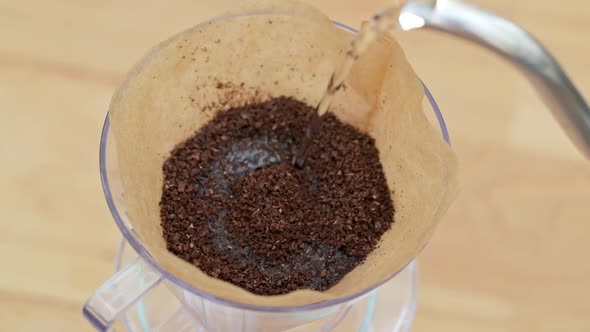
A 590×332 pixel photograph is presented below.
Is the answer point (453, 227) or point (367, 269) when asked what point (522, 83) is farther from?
point (367, 269)

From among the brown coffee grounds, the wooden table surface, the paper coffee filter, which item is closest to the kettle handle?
the paper coffee filter

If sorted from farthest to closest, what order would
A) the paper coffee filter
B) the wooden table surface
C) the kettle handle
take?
the wooden table surface → the paper coffee filter → the kettle handle

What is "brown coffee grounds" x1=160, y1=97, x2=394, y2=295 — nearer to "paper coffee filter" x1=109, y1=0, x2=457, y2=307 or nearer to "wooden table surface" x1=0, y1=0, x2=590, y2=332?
"paper coffee filter" x1=109, y1=0, x2=457, y2=307

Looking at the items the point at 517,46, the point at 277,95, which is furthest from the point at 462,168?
the point at 517,46

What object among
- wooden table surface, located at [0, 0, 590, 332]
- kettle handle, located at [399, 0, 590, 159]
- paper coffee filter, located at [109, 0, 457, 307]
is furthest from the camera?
wooden table surface, located at [0, 0, 590, 332]

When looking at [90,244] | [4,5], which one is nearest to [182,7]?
[4,5]
